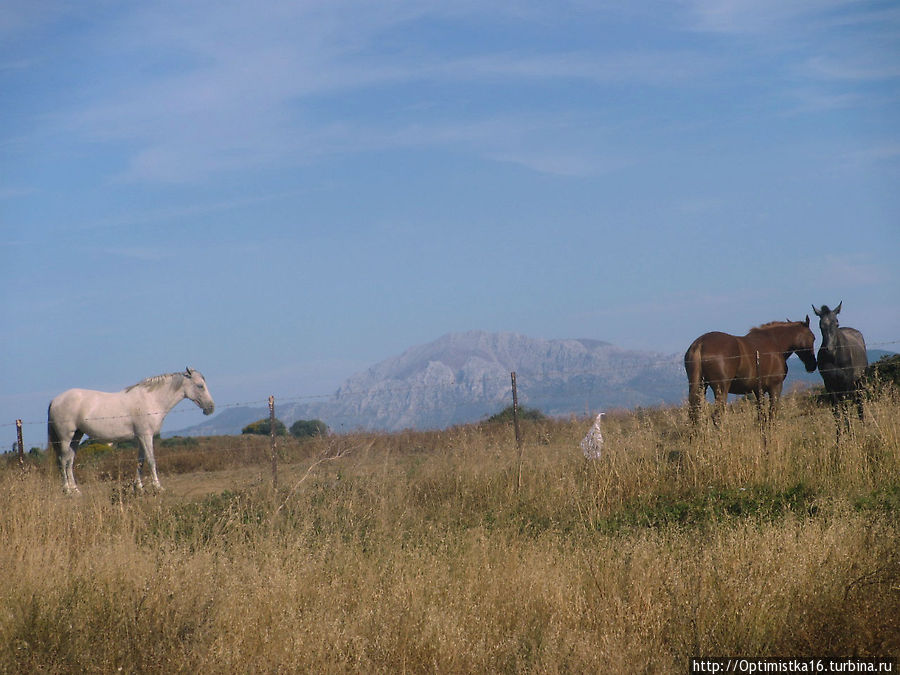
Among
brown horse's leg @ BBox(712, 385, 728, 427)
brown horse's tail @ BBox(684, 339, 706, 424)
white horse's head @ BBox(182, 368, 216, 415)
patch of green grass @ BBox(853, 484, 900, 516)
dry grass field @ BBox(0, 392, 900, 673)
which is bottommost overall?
patch of green grass @ BBox(853, 484, 900, 516)

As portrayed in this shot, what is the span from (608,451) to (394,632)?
567cm

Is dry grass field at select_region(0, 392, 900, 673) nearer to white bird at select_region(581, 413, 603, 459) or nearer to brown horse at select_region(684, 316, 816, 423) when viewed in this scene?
white bird at select_region(581, 413, 603, 459)

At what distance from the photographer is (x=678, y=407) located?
12.4 meters

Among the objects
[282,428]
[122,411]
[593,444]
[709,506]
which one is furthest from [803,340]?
[282,428]

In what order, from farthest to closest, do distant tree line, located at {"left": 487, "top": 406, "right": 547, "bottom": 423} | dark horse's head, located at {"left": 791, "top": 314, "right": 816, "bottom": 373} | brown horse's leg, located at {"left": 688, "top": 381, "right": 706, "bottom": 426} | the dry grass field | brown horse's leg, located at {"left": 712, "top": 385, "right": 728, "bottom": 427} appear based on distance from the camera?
distant tree line, located at {"left": 487, "top": 406, "right": 547, "bottom": 423}
dark horse's head, located at {"left": 791, "top": 314, "right": 816, "bottom": 373}
brown horse's leg, located at {"left": 688, "top": 381, "right": 706, "bottom": 426}
brown horse's leg, located at {"left": 712, "top": 385, "right": 728, "bottom": 427}
the dry grass field

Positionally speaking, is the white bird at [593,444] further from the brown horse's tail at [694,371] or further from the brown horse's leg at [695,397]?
the brown horse's tail at [694,371]

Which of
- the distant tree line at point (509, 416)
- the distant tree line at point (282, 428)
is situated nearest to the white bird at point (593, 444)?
the distant tree line at point (509, 416)

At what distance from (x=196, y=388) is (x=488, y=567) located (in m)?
10.6

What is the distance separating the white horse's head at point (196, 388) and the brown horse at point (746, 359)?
8803mm

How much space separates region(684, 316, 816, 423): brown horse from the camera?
46.0 ft

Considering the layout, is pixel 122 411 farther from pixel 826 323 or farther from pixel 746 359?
pixel 826 323

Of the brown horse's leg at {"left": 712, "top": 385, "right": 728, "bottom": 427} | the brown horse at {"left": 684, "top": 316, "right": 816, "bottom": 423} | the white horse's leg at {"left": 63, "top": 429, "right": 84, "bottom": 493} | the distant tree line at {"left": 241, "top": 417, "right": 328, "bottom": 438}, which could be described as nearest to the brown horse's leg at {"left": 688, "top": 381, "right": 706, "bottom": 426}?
the brown horse at {"left": 684, "top": 316, "right": 816, "bottom": 423}

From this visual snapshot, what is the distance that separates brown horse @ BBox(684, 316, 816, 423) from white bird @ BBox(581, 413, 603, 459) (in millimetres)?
2779

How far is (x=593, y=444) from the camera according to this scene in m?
11.3
